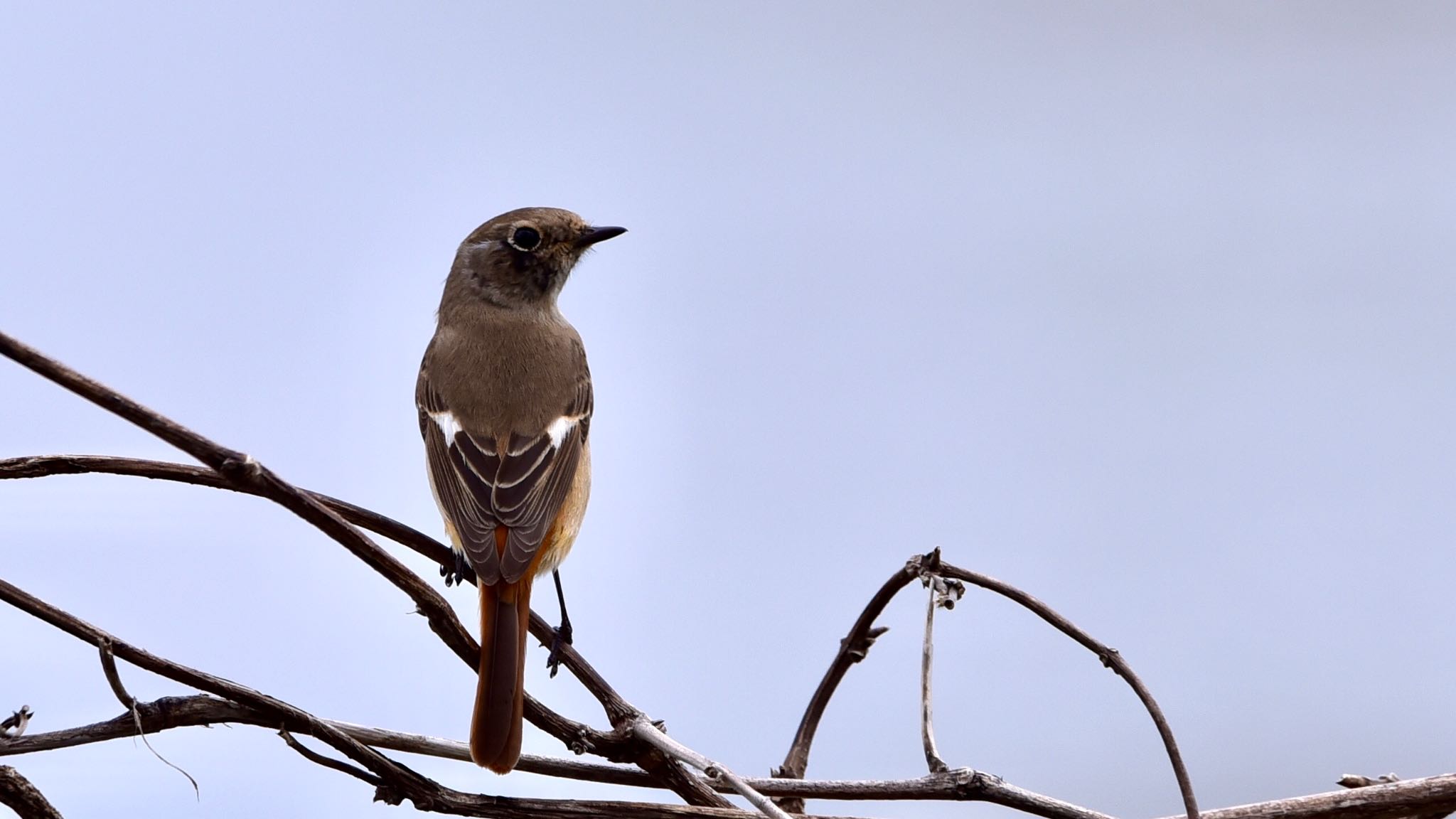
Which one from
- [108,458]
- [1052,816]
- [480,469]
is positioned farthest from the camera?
[480,469]

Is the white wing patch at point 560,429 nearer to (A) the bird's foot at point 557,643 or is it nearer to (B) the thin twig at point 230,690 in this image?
(A) the bird's foot at point 557,643

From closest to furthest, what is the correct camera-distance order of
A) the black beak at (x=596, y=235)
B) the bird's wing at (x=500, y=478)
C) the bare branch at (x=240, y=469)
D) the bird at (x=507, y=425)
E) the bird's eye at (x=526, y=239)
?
the bare branch at (x=240, y=469)
the bird at (x=507, y=425)
the bird's wing at (x=500, y=478)
the black beak at (x=596, y=235)
the bird's eye at (x=526, y=239)

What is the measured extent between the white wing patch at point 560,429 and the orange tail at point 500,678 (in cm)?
78

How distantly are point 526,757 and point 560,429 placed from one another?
1333 mm

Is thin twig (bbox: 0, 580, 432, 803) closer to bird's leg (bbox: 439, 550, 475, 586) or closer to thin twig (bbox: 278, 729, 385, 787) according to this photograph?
thin twig (bbox: 278, 729, 385, 787)

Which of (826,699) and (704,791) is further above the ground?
(826,699)

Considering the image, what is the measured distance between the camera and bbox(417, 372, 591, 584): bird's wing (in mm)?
2189

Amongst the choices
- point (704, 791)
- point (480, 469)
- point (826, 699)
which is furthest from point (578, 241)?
point (704, 791)

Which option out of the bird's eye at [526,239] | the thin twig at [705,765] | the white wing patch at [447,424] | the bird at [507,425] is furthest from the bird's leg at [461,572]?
the bird's eye at [526,239]

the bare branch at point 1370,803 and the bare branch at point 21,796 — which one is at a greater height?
the bare branch at point 21,796

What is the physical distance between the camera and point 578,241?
133 inches

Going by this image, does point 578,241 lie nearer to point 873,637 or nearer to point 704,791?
point 873,637

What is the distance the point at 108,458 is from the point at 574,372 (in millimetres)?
1766

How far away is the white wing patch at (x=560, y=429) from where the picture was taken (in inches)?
110
